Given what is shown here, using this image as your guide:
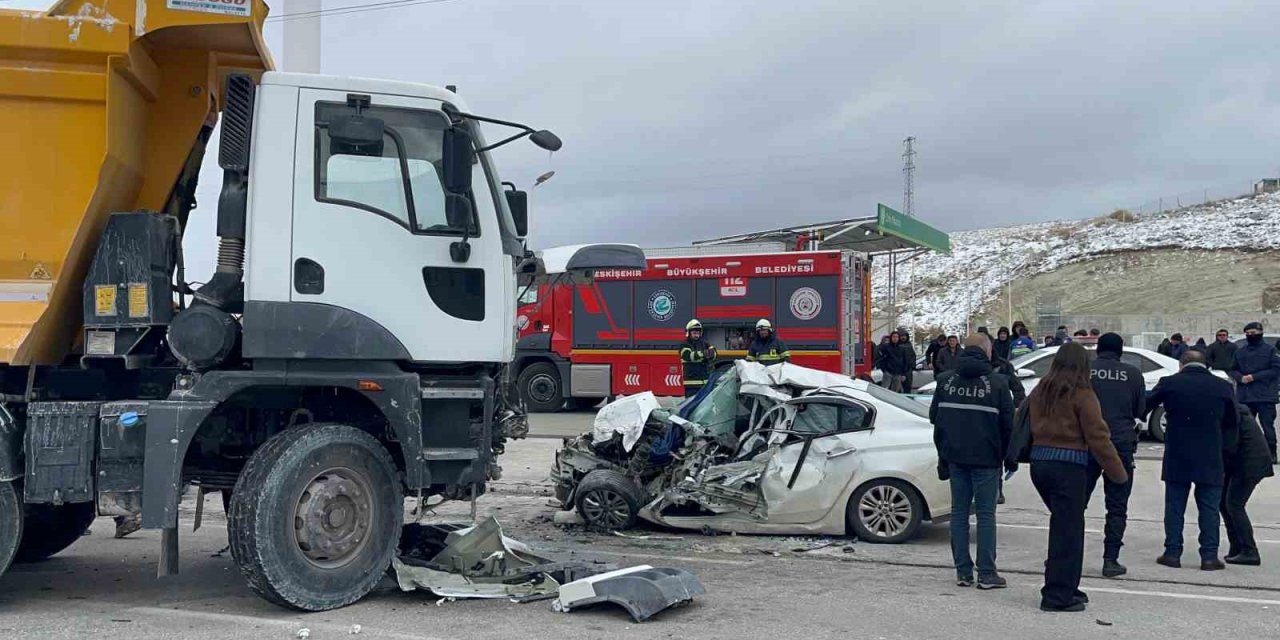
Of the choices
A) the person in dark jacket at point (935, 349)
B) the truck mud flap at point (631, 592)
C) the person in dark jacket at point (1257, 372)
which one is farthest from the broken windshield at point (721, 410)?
the person in dark jacket at point (935, 349)

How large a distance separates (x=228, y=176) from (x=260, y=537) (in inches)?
85.7

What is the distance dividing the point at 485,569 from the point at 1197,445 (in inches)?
209

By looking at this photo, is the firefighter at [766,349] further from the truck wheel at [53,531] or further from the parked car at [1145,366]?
the truck wheel at [53,531]

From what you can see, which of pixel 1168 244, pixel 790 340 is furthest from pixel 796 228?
pixel 1168 244

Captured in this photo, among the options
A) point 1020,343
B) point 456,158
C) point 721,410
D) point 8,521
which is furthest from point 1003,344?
point 8,521

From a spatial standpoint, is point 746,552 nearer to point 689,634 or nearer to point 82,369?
point 689,634

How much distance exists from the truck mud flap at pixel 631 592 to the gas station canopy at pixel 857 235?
14.3 meters

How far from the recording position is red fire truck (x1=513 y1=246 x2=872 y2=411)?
19.4m

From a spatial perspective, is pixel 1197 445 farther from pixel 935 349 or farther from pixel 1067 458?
pixel 935 349

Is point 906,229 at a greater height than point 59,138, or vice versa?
point 906,229

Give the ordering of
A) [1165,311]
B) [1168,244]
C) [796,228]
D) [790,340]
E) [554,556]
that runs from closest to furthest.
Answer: [554,556], [790,340], [796,228], [1165,311], [1168,244]

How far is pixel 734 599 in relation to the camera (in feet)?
22.7

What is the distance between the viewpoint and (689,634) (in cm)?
604

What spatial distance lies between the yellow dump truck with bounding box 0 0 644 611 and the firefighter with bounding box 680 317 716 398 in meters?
5.78
